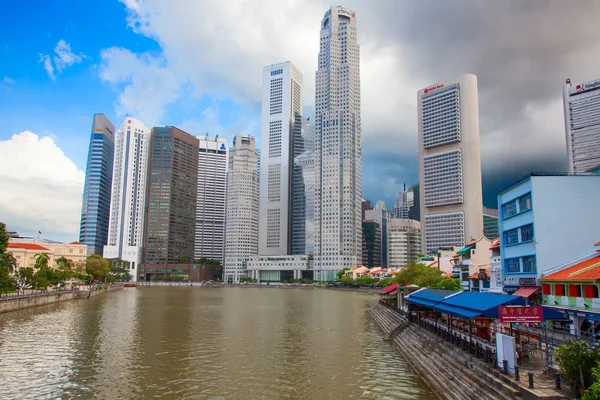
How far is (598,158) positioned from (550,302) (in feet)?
613

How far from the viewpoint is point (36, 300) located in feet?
235

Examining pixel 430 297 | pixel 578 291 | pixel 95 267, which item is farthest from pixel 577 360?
pixel 95 267

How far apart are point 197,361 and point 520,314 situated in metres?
22.8

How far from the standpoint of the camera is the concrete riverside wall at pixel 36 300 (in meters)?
61.0

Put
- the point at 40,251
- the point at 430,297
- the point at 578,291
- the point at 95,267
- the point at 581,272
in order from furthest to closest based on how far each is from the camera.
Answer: the point at 95,267, the point at 40,251, the point at 430,297, the point at 581,272, the point at 578,291

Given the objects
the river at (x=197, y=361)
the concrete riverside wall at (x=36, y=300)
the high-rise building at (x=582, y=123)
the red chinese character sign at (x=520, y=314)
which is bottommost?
the river at (x=197, y=361)

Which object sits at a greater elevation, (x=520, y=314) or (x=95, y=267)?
(x=95, y=267)

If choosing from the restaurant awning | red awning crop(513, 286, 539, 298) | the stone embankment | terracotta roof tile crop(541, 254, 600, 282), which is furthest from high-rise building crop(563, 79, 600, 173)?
the stone embankment

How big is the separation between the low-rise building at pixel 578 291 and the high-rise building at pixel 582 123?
180 m

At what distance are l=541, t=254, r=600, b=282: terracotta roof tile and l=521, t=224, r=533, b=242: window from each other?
517 centimetres

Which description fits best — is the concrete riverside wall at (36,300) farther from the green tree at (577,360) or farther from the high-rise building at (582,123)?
the high-rise building at (582,123)

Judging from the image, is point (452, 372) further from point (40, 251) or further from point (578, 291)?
point (40, 251)

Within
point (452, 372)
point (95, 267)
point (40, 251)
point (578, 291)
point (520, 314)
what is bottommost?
point (452, 372)

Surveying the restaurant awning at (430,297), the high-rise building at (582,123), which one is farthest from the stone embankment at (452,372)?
the high-rise building at (582,123)
